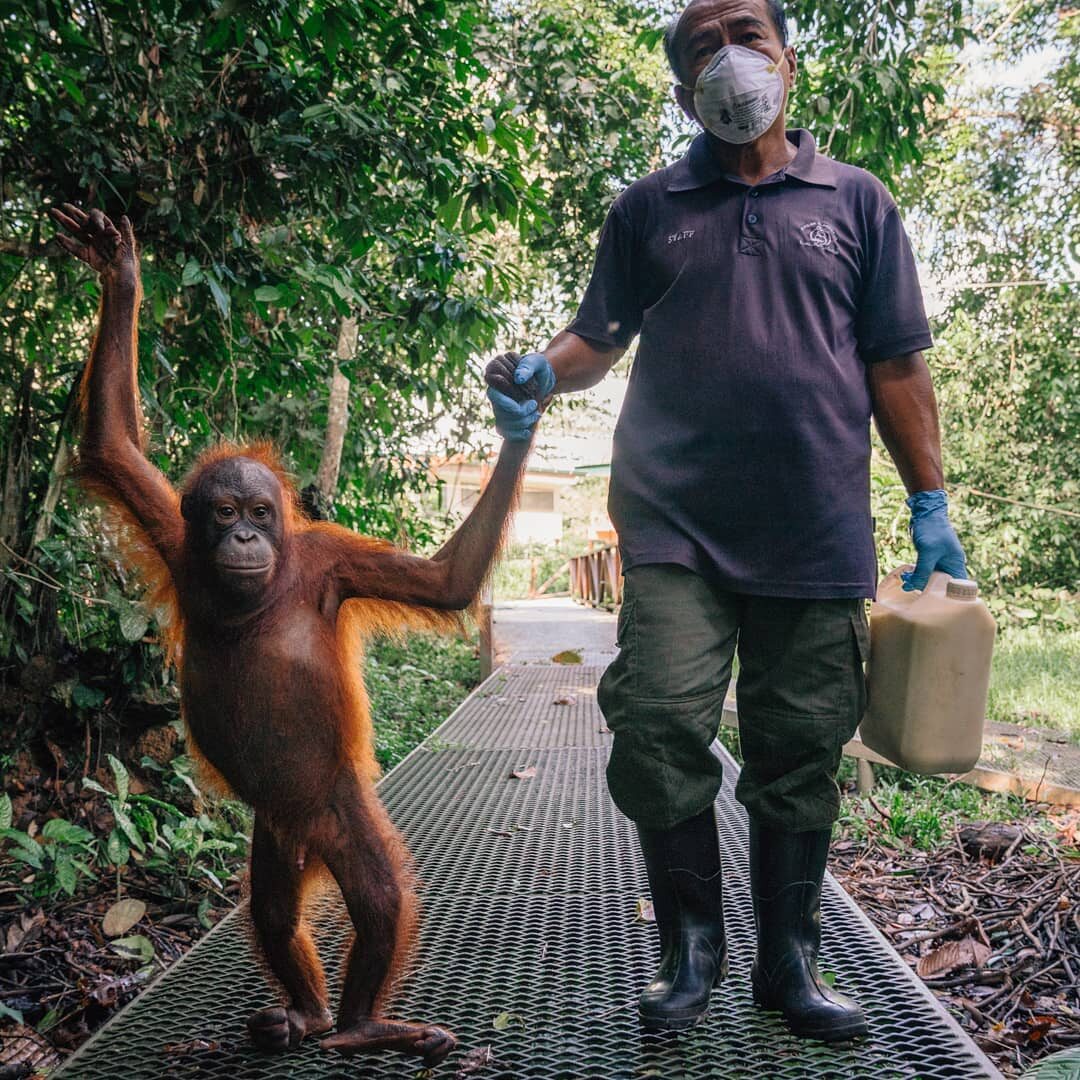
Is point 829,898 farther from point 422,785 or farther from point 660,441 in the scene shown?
point 422,785

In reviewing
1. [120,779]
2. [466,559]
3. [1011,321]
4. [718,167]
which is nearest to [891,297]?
Result: [718,167]

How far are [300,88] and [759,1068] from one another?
305 cm

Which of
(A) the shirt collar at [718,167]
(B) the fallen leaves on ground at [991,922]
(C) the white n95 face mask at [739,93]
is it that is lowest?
(B) the fallen leaves on ground at [991,922]

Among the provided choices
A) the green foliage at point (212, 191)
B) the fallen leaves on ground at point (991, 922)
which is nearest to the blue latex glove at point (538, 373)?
the green foliage at point (212, 191)

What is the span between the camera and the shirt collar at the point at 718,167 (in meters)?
1.98

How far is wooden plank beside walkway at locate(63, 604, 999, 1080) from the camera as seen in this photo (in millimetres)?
1733

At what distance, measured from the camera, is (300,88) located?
3.31 meters

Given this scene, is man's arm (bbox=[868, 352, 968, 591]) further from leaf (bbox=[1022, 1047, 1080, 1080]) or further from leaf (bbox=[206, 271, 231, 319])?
leaf (bbox=[206, 271, 231, 319])

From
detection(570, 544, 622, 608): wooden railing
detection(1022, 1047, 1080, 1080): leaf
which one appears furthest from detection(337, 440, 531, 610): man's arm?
detection(570, 544, 622, 608): wooden railing

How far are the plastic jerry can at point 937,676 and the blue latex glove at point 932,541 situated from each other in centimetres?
2

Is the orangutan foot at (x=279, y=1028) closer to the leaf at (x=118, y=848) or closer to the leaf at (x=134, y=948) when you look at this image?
the leaf at (x=134, y=948)

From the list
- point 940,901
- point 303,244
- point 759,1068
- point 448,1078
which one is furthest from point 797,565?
point 303,244

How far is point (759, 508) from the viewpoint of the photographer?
1930mm

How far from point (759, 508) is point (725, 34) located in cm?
95
